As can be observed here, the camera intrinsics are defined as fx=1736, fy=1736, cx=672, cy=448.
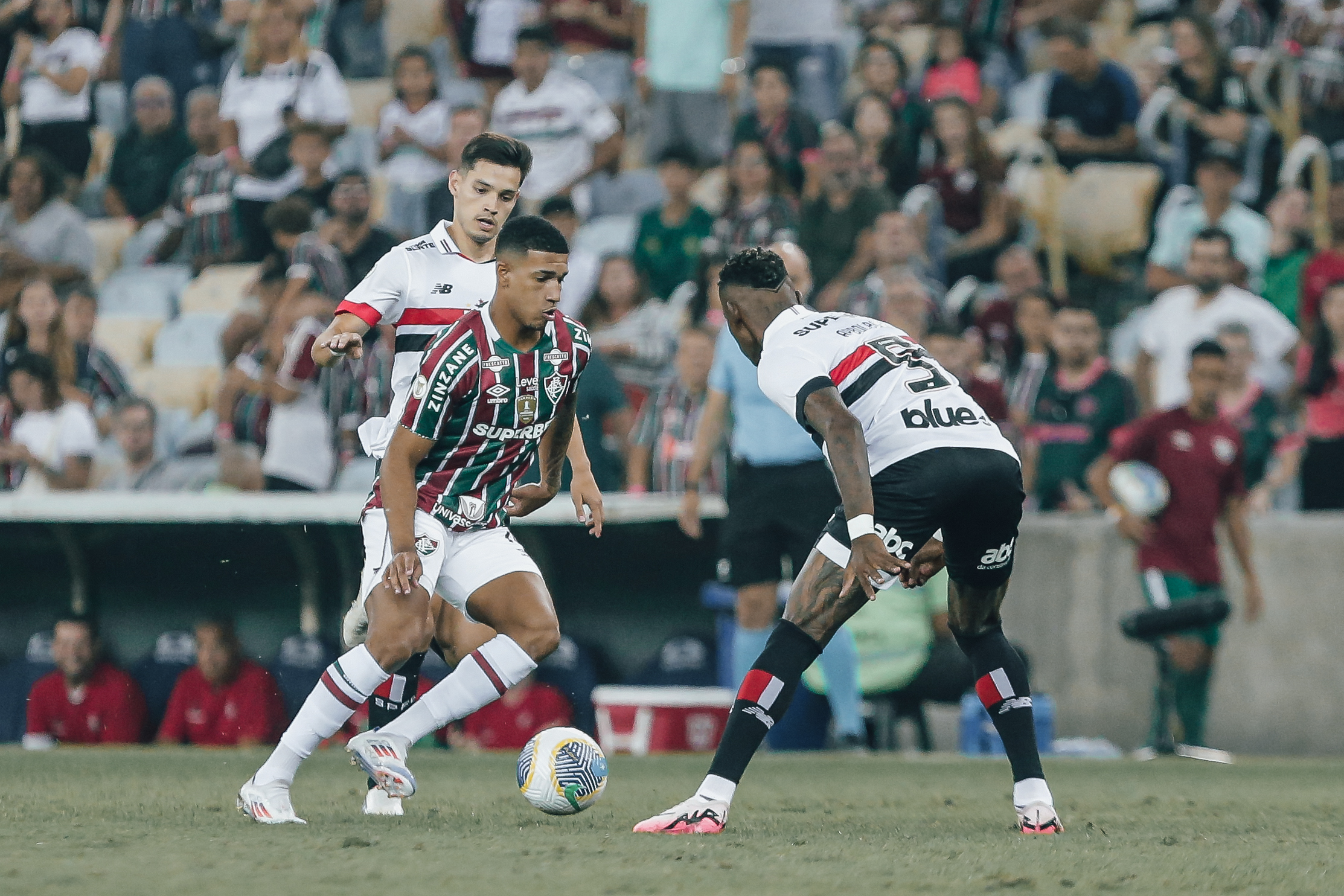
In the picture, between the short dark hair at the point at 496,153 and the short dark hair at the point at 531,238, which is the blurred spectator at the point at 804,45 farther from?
the short dark hair at the point at 531,238

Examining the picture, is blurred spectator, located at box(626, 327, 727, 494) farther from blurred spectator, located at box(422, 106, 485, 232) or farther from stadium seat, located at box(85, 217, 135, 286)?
stadium seat, located at box(85, 217, 135, 286)

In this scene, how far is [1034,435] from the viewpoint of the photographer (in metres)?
10.3

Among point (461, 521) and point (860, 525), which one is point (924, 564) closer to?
point (860, 525)

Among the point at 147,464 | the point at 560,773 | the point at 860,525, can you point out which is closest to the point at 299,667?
the point at 147,464

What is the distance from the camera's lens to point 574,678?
1028 cm

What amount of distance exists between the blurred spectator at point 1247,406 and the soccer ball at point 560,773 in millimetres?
5977

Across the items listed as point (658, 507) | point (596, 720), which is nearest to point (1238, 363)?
point (658, 507)

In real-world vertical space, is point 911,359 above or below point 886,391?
above

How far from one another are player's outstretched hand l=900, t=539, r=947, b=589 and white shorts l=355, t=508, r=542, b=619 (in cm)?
124

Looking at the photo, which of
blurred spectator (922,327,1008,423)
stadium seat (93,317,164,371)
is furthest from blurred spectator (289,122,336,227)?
blurred spectator (922,327,1008,423)

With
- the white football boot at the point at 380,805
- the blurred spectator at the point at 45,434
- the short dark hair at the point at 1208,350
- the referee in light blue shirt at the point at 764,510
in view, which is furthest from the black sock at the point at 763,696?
the blurred spectator at the point at 45,434

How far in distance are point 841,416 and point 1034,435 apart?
559 cm

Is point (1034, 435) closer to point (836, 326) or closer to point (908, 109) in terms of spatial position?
point (908, 109)

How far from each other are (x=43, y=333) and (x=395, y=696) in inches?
264
